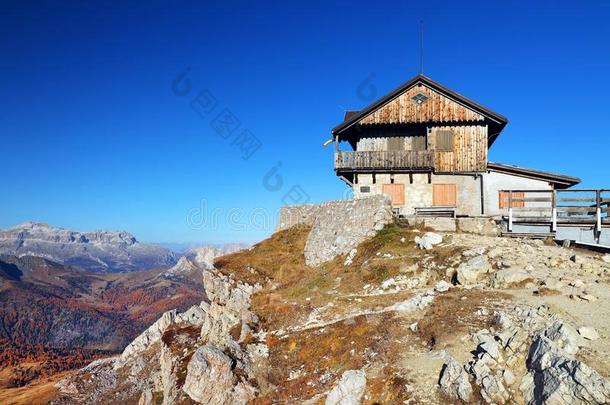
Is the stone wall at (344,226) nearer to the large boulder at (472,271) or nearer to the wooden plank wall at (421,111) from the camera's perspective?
the large boulder at (472,271)

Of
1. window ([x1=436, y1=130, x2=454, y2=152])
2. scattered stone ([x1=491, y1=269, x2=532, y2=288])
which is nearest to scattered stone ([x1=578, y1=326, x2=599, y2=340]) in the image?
scattered stone ([x1=491, y1=269, x2=532, y2=288])

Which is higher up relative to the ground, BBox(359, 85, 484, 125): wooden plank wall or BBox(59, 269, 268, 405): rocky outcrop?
BBox(359, 85, 484, 125): wooden plank wall

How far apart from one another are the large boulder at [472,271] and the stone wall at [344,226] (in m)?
8.51

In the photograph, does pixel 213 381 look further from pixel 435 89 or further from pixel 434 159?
pixel 435 89

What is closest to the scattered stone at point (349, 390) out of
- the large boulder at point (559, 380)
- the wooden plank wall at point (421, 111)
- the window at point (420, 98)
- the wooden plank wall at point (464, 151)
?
the large boulder at point (559, 380)

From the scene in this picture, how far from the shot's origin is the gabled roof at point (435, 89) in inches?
1353

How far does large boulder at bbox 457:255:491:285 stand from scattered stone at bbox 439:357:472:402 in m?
6.80

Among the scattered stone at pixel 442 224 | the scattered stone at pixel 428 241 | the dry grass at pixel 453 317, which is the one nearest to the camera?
the dry grass at pixel 453 317

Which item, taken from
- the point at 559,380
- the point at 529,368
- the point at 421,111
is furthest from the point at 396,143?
the point at 559,380

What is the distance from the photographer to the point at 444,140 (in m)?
35.4

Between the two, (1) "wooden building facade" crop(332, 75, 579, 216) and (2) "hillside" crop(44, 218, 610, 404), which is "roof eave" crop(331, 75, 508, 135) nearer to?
(1) "wooden building facade" crop(332, 75, 579, 216)

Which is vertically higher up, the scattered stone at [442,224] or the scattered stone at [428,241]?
the scattered stone at [442,224]

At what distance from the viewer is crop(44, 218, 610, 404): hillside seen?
10.0 metres

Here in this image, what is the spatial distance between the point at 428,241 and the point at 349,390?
39.0ft
